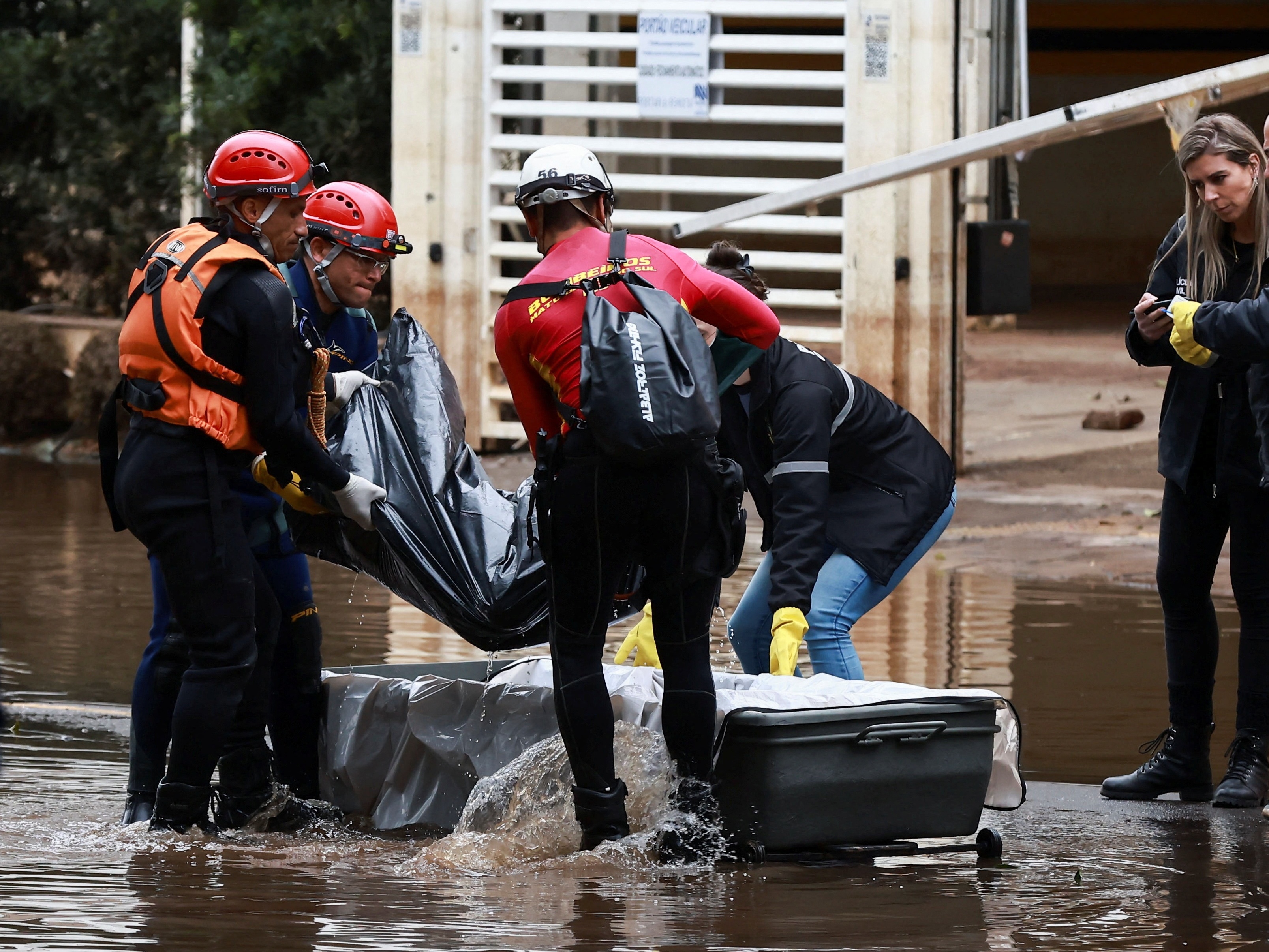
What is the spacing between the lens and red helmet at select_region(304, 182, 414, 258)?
188 inches

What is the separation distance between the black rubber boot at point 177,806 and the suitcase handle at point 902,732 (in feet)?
5.04

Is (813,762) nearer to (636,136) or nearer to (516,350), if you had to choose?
(516,350)

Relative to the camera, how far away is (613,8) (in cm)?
1210

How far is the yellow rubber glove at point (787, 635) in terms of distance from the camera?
470 cm

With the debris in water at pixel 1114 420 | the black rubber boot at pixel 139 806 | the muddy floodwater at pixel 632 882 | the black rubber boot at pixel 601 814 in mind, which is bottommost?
the muddy floodwater at pixel 632 882

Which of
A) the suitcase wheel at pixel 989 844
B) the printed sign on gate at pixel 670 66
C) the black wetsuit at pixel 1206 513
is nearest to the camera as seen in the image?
the suitcase wheel at pixel 989 844

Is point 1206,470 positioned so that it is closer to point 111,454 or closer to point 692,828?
point 692,828

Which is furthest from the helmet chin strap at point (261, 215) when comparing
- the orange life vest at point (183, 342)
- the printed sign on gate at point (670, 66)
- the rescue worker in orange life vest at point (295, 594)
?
the printed sign on gate at point (670, 66)

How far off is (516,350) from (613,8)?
8.34 m

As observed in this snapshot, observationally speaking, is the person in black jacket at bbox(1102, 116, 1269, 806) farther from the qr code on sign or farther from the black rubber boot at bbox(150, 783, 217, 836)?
the qr code on sign

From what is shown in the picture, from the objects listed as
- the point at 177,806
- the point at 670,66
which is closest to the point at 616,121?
the point at 670,66

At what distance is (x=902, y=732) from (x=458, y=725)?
46.5 inches

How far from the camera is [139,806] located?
15.1 feet

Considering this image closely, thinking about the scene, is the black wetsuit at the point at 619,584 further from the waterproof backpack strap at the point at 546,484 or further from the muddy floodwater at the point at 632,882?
the muddy floodwater at the point at 632,882
